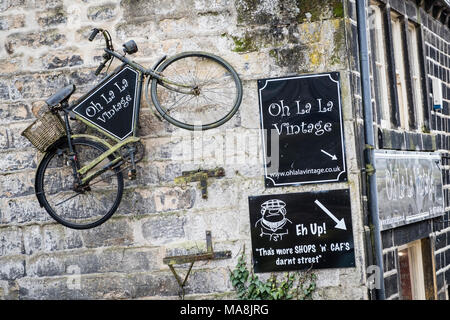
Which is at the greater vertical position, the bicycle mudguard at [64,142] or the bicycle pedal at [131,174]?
the bicycle mudguard at [64,142]

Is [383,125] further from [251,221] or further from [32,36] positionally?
[32,36]

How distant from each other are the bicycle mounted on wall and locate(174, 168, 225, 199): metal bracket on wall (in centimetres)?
41

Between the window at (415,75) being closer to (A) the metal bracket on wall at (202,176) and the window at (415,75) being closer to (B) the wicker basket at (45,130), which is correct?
(A) the metal bracket on wall at (202,176)

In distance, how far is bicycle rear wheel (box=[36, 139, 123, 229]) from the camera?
783 cm

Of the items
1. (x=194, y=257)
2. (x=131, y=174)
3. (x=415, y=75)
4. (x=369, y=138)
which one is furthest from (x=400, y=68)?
(x=131, y=174)

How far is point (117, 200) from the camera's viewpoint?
7.67 metres

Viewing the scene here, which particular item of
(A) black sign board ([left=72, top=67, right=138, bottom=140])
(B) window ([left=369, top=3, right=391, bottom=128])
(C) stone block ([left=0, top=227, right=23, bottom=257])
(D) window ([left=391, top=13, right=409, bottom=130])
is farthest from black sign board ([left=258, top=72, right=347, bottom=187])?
(D) window ([left=391, top=13, right=409, bottom=130])

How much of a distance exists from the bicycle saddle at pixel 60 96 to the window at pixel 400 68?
4258 millimetres

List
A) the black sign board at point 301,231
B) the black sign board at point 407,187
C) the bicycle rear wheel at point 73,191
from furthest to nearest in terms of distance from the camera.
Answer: the black sign board at point 407,187, the bicycle rear wheel at point 73,191, the black sign board at point 301,231

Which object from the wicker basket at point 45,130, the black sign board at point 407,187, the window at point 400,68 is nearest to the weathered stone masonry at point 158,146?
the wicker basket at point 45,130

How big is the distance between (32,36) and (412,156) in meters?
4.45

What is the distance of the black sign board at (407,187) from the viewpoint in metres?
8.37

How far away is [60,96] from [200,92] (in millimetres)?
1282
